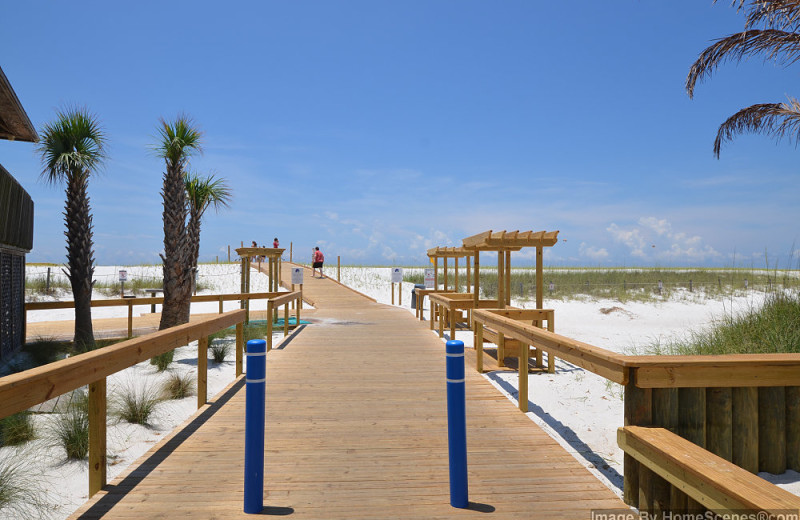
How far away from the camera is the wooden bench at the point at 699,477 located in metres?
2.13

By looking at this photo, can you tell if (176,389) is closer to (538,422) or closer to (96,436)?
(96,436)

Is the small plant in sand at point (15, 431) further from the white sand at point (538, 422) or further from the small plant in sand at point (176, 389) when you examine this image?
the small plant in sand at point (176, 389)

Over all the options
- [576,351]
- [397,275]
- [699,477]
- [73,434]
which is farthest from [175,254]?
[699,477]

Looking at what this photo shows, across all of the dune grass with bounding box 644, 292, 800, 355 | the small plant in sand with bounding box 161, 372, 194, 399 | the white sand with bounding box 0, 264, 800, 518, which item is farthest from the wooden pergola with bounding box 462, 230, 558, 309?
the small plant in sand with bounding box 161, 372, 194, 399

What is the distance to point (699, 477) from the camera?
2469 millimetres

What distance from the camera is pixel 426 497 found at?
3.30 m

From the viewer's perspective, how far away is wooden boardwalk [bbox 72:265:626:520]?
10.4 ft

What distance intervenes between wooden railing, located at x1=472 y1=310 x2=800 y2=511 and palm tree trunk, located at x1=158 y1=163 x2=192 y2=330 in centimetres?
1028

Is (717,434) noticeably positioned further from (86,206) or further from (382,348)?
(86,206)

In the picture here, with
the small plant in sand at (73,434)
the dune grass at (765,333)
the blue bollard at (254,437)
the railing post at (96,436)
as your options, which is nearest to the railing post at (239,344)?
the small plant in sand at (73,434)

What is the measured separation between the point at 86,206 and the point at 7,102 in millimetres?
4537

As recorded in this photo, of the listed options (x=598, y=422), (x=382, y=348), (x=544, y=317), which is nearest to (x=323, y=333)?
(x=382, y=348)

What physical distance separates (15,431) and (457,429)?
4912mm

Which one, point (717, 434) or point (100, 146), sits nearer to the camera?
point (717, 434)
